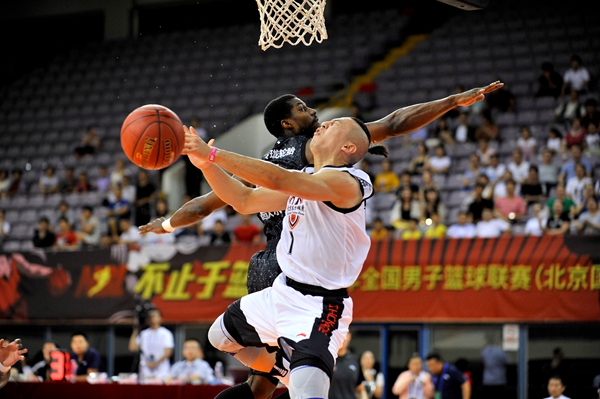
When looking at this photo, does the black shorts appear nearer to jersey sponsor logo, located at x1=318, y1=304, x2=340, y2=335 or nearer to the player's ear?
jersey sponsor logo, located at x1=318, y1=304, x2=340, y2=335

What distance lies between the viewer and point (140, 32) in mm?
24312

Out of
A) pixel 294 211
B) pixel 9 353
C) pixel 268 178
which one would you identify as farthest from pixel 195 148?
pixel 9 353

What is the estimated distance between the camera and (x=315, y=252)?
5141 millimetres

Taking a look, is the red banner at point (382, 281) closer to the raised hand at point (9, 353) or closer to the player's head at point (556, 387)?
the player's head at point (556, 387)

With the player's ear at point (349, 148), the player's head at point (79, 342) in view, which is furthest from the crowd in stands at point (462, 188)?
the player's ear at point (349, 148)

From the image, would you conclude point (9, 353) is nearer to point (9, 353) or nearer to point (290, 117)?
point (9, 353)

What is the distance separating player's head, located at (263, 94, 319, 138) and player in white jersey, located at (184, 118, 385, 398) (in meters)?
0.83

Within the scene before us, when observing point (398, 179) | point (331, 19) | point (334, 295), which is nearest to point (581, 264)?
point (398, 179)

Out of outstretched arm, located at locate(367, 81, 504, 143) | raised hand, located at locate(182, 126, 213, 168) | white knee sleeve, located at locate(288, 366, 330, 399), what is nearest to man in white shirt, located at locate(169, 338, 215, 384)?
outstretched arm, located at locate(367, 81, 504, 143)

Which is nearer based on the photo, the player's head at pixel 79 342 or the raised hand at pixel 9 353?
the raised hand at pixel 9 353

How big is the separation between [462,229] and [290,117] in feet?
26.1

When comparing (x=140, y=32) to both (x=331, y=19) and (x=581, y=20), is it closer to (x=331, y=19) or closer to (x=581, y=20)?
(x=331, y=19)

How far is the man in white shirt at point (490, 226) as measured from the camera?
13.4m

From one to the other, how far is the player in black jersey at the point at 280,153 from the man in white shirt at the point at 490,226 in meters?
7.57
